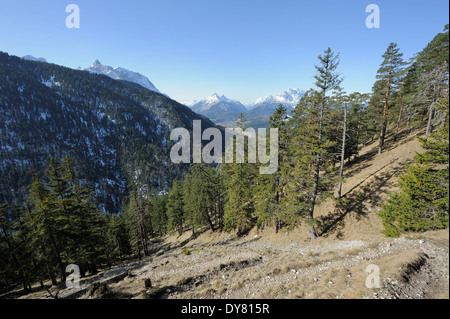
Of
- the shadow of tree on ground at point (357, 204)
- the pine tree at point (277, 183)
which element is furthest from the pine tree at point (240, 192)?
the shadow of tree on ground at point (357, 204)

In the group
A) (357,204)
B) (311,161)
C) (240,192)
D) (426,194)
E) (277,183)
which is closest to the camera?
(426,194)

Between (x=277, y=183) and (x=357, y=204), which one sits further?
(x=277, y=183)

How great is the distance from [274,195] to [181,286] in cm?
1363

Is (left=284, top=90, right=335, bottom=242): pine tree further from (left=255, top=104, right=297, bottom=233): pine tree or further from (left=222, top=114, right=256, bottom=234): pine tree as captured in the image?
(left=222, top=114, right=256, bottom=234): pine tree

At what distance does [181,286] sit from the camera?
11.3 m

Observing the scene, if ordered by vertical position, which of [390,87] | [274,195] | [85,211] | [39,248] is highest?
[390,87]

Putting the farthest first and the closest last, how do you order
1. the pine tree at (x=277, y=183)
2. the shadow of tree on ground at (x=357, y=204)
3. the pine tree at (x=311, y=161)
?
1. the pine tree at (x=277, y=183)
2. the shadow of tree on ground at (x=357, y=204)
3. the pine tree at (x=311, y=161)

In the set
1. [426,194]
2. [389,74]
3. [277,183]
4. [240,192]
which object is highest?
[389,74]

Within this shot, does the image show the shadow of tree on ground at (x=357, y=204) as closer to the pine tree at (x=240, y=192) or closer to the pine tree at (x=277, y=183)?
the pine tree at (x=277, y=183)

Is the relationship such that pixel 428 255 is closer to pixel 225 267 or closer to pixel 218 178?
pixel 225 267

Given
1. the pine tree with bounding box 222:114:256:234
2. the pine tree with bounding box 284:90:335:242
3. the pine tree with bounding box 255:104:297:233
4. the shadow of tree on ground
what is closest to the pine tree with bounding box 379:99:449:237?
the pine tree with bounding box 284:90:335:242

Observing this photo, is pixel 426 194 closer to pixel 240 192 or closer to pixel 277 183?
pixel 277 183

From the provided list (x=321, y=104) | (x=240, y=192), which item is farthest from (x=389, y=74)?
(x=240, y=192)
